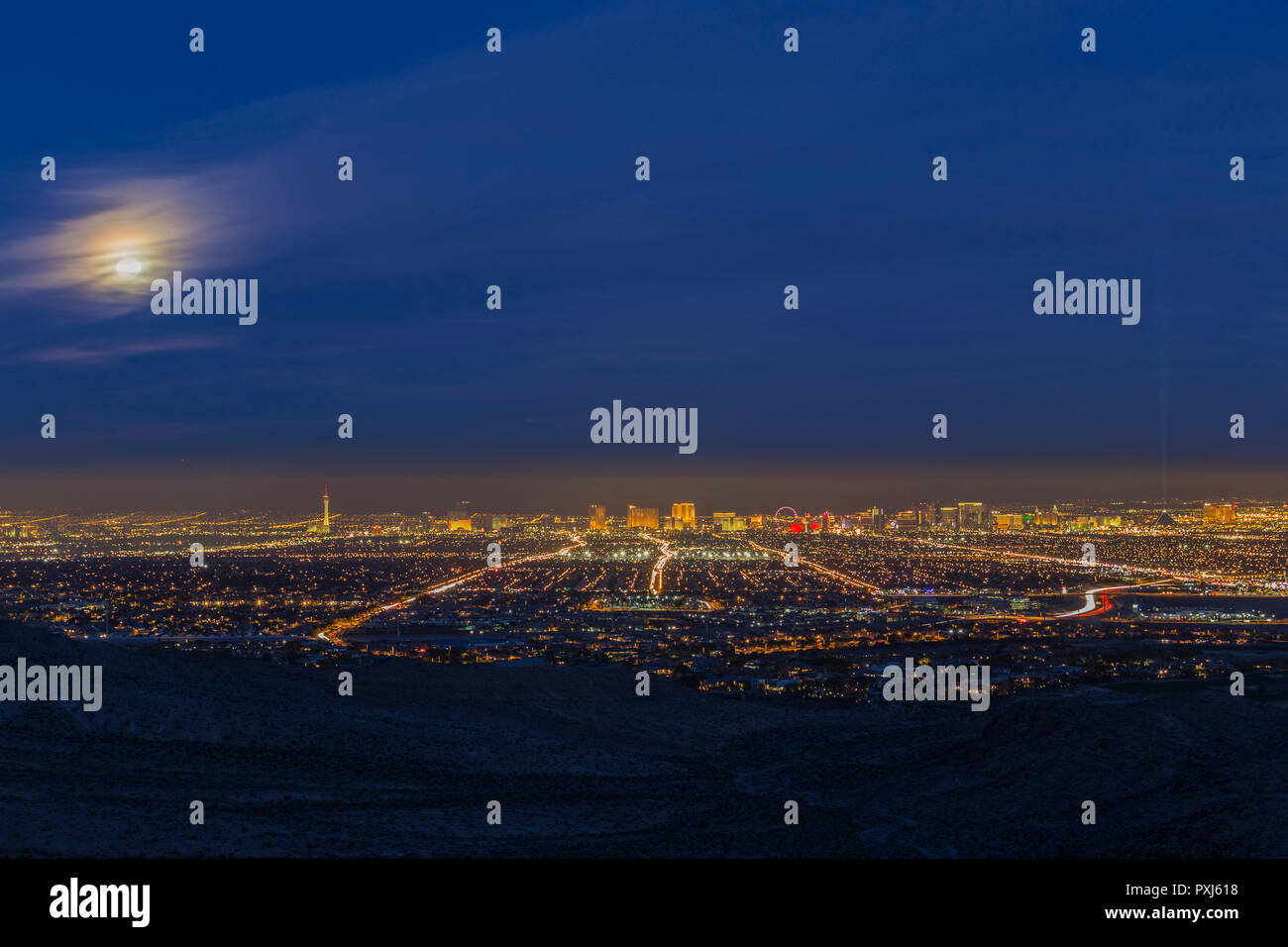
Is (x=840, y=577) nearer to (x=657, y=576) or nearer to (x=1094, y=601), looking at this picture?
(x=657, y=576)

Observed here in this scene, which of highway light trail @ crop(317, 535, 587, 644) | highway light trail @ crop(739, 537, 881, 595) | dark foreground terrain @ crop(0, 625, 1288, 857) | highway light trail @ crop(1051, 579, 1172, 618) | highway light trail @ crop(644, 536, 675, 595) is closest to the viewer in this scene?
dark foreground terrain @ crop(0, 625, 1288, 857)

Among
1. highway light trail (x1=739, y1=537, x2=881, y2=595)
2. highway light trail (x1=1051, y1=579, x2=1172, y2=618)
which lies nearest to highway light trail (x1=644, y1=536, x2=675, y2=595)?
highway light trail (x1=739, y1=537, x2=881, y2=595)

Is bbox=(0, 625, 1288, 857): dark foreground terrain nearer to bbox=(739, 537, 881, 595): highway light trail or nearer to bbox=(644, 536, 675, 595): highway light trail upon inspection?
bbox=(644, 536, 675, 595): highway light trail

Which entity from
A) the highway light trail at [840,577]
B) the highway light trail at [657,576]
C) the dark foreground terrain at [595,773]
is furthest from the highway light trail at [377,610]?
the highway light trail at [840,577]

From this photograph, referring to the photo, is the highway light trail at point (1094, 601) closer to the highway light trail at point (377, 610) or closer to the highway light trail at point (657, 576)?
the highway light trail at point (657, 576)

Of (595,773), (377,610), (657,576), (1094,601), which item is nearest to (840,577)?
(657,576)

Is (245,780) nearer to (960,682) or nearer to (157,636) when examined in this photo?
(960,682)

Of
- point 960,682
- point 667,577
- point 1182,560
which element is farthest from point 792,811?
point 1182,560

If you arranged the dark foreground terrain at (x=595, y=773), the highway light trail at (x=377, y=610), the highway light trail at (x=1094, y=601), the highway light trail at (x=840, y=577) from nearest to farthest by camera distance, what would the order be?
the dark foreground terrain at (x=595, y=773)
the highway light trail at (x=377, y=610)
the highway light trail at (x=1094, y=601)
the highway light trail at (x=840, y=577)
